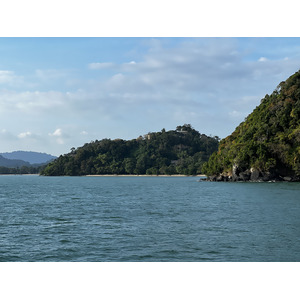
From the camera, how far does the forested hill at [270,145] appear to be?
8462 cm

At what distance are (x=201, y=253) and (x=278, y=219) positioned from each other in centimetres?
1244

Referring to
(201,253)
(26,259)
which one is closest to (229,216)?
(201,253)

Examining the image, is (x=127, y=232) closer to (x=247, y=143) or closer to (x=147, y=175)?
(x=247, y=143)

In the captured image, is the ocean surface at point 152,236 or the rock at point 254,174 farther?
the rock at point 254,174

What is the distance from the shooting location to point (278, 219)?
1065 inches

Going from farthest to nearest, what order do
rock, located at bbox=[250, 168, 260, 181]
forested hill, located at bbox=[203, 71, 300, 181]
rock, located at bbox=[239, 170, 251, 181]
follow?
rock, located at bbox=[239, 170, 251, 181], rock, located at bbox=[250, 168, 260, 181], forested hill, located at bbox=[203, 71, 300, 181]

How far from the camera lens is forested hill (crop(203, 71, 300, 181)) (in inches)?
3332

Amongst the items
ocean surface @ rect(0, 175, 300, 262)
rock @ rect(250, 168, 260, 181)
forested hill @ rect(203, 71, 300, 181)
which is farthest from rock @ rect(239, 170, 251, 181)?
ocean surface @ rect(0, 175, 300, 262)

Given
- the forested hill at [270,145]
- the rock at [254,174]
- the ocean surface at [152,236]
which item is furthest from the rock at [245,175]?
the ocean surface at [152,236]

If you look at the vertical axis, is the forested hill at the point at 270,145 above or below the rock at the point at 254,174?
above

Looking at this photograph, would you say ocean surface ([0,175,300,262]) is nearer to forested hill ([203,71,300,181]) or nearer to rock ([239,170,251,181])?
forested hill ([203,71,300,181])

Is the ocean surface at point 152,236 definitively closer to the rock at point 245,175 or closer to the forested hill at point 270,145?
the forested hill at point 270,145

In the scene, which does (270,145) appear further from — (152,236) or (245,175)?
(152,236)

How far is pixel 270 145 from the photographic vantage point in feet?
285
